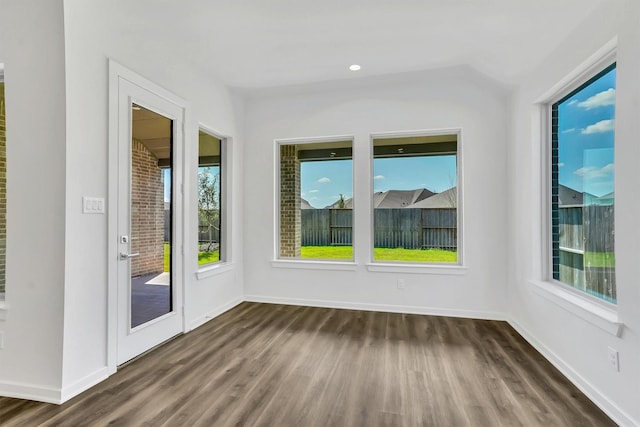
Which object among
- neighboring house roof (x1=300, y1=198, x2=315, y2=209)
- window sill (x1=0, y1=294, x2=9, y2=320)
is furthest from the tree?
window sill (x1=0, y1=294, x2=9, y2=320)

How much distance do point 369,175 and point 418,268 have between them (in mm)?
1353

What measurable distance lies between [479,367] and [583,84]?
243 centimetres

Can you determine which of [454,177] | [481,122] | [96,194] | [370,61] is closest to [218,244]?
[96,194]

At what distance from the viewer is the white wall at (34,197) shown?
2.20 m

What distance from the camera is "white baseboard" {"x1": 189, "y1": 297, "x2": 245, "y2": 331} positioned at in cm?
362

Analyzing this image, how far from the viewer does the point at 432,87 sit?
4152 millimetres

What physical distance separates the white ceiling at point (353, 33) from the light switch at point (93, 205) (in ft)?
4.61

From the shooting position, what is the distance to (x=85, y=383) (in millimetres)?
2338

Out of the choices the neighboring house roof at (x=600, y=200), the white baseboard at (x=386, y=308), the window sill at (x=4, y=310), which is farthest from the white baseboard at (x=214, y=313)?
the neighboring house roof at (x=600, y=200)

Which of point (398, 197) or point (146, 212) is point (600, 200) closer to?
point (398, 197)

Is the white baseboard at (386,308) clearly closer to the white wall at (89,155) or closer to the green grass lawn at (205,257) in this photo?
the green grass lawn at (205,257)

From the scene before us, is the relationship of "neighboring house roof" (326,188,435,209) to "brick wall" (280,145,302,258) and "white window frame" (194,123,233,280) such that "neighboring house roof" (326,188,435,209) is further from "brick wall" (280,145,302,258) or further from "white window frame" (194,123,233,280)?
"white window frame" (194,123,233,280)

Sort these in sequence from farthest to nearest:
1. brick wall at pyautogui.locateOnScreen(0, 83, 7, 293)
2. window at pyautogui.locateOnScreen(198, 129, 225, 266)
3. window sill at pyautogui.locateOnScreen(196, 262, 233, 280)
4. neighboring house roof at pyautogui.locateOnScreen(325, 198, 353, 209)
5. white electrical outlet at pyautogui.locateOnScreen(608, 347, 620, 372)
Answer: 1. neighboring house roof at pyautogui.locateOnScreen(325, 198, 353, 209)
2. window at pyautogui.locateOnScreen(198, 129, 225, 266)
3. window sill at pyautogui.locateOnScreen(196, 262, 233, 280)
4. brick wall at pyautogui.locateOnScreen(0, 83, 7, 293)
5. white electrical outlet at pyautogui.locateOnScreen(608, 347, 620, 372)

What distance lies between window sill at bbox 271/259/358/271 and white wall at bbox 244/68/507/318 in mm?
72
